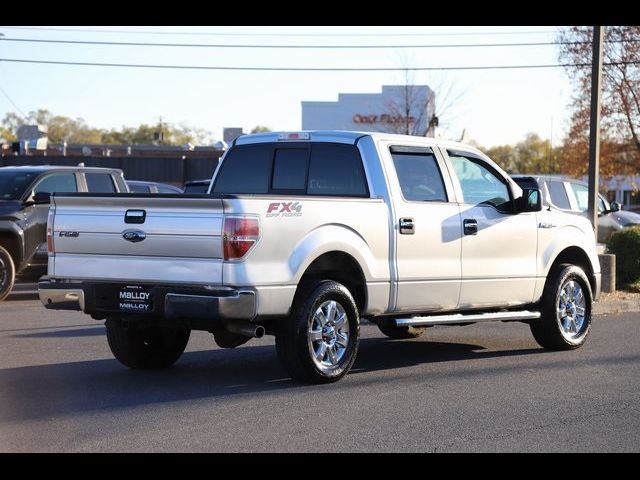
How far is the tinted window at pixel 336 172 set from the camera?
9.45 m

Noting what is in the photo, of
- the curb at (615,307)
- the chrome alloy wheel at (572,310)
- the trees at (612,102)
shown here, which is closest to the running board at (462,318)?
the chrome alloy wheel at (572,310)

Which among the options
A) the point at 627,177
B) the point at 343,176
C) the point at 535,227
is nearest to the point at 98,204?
the point at 343,176

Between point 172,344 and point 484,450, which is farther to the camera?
point 172,344

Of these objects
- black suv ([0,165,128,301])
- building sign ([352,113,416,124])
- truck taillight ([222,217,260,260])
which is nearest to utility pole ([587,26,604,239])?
black suv ([0,165,128,301])

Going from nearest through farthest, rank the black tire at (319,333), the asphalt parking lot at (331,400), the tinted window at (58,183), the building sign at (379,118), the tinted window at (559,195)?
the asphalt parking lot at (331,400)
the black tire at (319,333)
the tinted window at (58,183)
the tinted window at (559,195)
the building sign at (379,118)

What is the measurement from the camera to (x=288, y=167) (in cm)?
988

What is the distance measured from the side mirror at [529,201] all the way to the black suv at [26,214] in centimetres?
779

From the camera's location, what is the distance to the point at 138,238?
827 cm

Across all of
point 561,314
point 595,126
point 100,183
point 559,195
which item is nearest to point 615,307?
point 595,126

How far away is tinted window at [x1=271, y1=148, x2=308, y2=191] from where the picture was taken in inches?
385

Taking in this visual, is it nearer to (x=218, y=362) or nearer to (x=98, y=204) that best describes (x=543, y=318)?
(x=218, y=362)

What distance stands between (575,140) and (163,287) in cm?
3161

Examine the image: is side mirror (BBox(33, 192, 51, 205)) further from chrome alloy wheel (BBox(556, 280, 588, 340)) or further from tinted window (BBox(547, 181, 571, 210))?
tinted window (BBox(547, 181, 571, 210))

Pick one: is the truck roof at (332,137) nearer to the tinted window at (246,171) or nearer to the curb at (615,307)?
the tinted window at (246,171)
